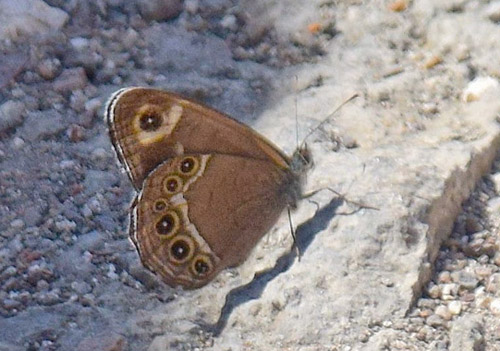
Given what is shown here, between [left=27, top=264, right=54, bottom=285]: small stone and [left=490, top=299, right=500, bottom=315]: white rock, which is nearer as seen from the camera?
[left=490, top=299, right=500, bottom=315]: white rock

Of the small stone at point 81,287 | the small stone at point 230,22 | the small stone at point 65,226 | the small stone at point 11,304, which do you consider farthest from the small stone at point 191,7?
the small stone at point 11,304

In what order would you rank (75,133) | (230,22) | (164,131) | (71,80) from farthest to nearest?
(230,22), (71,80), (75,133), (164,131)

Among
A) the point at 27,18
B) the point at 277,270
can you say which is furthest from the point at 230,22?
the point at 277,270

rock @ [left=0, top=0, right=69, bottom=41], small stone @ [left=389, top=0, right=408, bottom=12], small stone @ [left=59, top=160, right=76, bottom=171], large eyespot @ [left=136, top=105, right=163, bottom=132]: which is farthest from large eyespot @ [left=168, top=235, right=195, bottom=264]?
small stone @ [left=389, top=0, right=408, bottom=12]

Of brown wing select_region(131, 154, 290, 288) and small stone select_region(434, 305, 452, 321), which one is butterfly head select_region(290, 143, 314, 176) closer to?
brown wing select_region(131, 154, 290, 288)

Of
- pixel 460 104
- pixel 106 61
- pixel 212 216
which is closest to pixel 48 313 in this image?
pixel 212 216

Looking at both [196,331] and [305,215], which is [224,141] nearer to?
[305,215]

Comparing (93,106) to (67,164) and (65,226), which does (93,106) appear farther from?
(65,226)
